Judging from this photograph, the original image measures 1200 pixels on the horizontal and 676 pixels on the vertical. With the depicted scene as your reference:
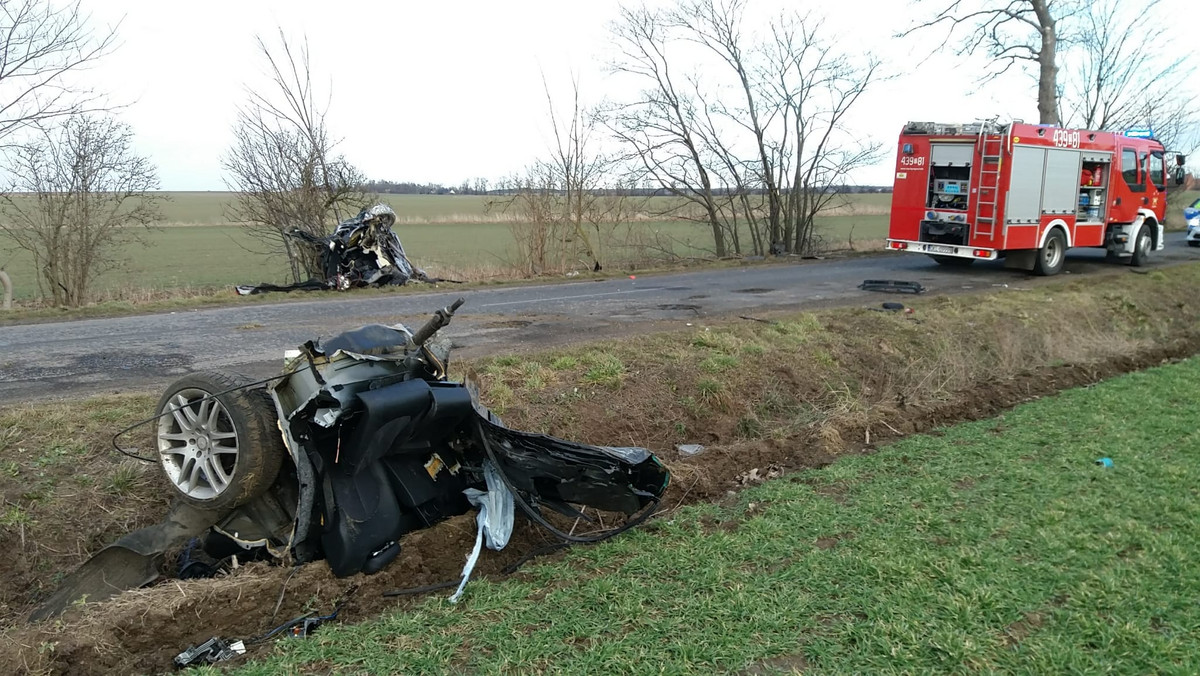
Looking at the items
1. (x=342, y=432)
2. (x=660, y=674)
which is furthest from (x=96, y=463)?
(x=660, y=674)

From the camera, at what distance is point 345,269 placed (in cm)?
1667

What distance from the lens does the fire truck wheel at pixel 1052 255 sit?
1781 centimetres

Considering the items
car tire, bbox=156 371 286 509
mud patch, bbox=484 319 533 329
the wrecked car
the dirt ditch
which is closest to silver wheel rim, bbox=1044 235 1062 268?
the dirt ditch

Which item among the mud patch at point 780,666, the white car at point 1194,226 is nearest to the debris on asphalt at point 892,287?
the mud patch at point 780,666

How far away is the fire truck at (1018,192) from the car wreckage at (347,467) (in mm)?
15045

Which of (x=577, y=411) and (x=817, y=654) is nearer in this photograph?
(x=817, y=654)

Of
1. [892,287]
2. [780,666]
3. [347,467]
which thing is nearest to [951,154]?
[892,287]

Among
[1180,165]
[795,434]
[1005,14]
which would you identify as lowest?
[795,434]

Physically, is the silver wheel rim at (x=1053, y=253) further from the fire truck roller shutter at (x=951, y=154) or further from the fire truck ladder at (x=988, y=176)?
the fire truck roller shutter at (x=951, y=154)

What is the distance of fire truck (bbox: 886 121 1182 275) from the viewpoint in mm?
16703

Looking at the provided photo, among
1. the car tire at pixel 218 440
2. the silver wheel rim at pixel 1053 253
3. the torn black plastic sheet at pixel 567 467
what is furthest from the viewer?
the silver wheel rim at pixel 1053 253

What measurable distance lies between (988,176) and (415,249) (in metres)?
24.3

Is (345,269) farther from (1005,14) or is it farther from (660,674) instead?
(1005,14)

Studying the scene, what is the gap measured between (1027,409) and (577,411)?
14.7 ft
